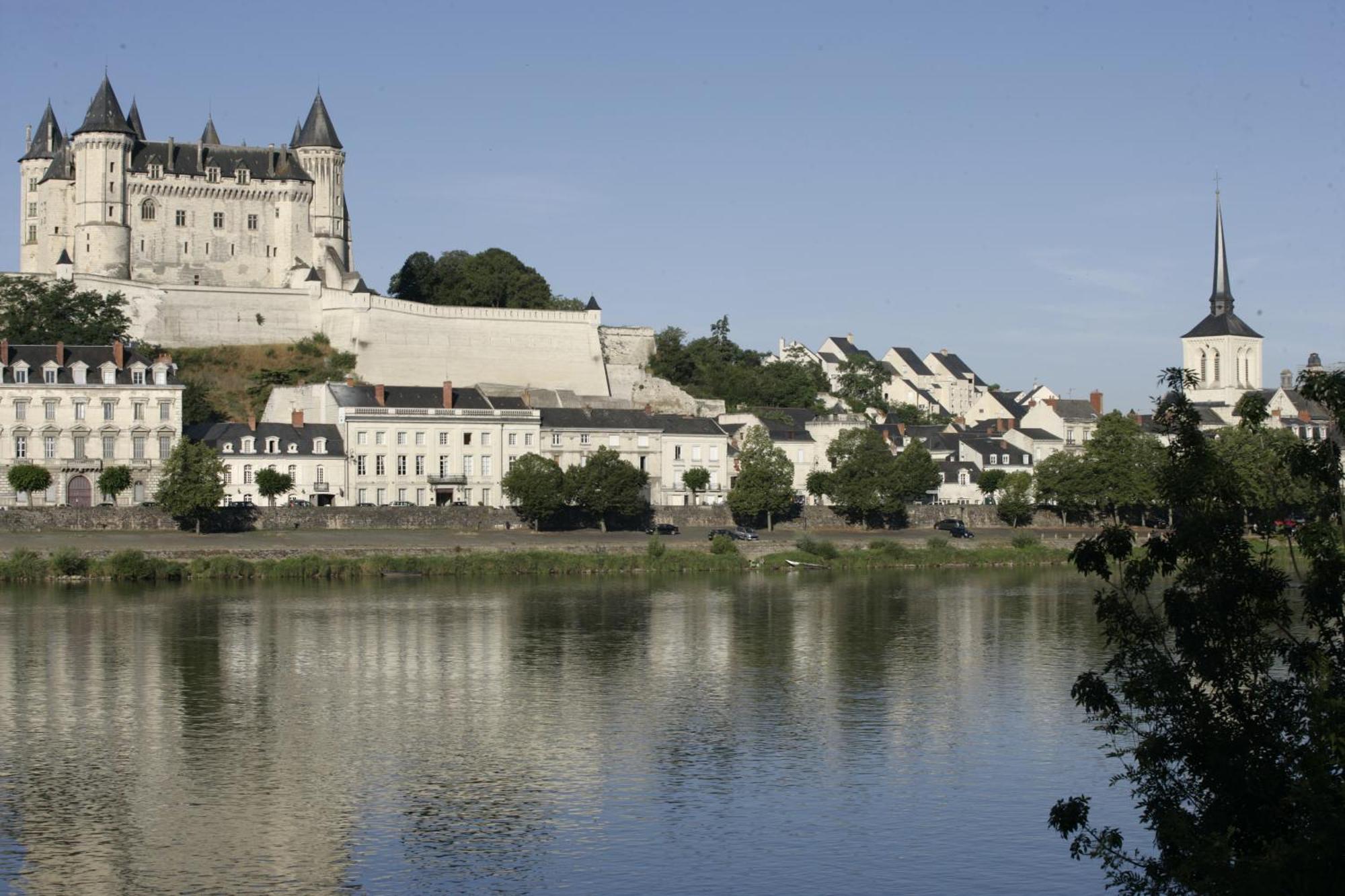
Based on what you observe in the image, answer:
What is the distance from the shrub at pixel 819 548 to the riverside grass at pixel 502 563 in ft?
0.08

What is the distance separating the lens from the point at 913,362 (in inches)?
3944

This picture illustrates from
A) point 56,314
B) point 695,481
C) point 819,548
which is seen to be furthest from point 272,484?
point 56,314

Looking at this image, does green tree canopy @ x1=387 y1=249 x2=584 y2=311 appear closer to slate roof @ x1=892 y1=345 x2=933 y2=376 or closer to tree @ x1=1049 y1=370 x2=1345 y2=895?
slate roof @ x1=892 y1=345 x2=933 y2=376

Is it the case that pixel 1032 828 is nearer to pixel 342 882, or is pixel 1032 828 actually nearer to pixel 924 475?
pixel 342 882

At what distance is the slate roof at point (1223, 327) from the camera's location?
83562 millimetres

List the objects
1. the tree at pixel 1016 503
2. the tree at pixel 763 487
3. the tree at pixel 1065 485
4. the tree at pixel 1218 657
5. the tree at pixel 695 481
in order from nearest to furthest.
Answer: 1. the tree at pixel 1218 657
2. the tree at pixel 763 487
3. the tree at pixel 1065 485
4. the tree at pixel 1016 503
5. the tree at pixel 695 481

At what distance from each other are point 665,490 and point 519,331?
A: 17643mm

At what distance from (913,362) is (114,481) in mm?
59262

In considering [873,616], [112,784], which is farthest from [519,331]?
[112,784]

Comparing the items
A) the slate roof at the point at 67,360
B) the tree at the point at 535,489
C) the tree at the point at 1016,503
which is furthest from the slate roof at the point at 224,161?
the tree at the point at 1016,503

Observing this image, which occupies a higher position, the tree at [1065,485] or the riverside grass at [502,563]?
the tree at [1065,485]

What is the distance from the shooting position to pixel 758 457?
54938mm

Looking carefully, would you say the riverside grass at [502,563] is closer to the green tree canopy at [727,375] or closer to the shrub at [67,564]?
the shrub at [67,564]

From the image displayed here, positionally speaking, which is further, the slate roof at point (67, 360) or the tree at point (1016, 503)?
the tree at point (1016, 503)
